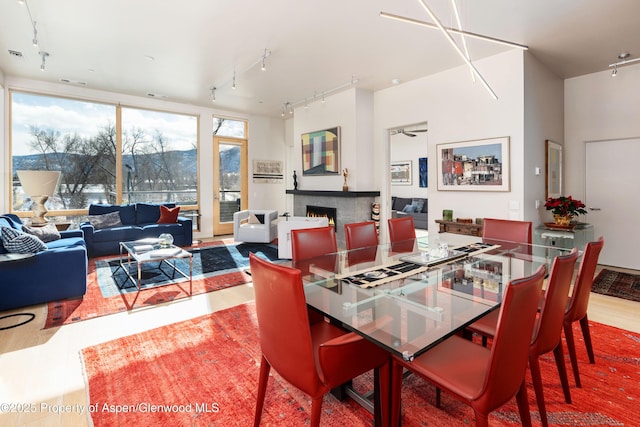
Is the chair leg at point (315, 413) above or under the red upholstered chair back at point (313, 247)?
under

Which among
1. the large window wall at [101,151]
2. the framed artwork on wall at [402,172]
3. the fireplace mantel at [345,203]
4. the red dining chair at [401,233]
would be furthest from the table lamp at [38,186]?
the framed artwork on wall at [402,172]

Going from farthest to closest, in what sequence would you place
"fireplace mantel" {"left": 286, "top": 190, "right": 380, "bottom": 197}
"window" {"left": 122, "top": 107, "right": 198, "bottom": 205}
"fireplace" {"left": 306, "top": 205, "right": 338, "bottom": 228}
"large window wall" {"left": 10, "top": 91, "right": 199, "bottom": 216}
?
"window" {"left": 122, "top": 107, "right": 198, "bottom": 205} < "fireplace" {"left": 306, "top": 205, "right": 338, "bottom": 228} < "fireplace mantel" {"left": 286, "top": 190, "right": 380, "bottom": 197} < "large window wall" {"left": 10, "top": 91, "right": 199, "bottom": 216}

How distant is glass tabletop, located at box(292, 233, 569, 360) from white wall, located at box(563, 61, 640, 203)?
10.1ft

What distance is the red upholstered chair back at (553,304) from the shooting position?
4.98 feet

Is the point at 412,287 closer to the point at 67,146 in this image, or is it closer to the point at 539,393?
the point at 539,393

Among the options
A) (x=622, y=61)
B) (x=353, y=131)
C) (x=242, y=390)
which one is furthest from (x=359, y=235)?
(x=622, y=61)

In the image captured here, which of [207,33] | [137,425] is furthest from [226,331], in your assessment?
[207,33]

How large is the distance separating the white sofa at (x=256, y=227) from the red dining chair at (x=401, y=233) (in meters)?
3.50

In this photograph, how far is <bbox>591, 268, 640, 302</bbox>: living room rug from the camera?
364cm

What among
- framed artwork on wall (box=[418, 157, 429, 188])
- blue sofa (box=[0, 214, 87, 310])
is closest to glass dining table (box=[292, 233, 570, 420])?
blue sofa (box=[0, 214, 87, 310])

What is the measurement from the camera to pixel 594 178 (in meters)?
4.91

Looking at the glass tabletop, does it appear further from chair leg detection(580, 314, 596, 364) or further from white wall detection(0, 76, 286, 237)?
white wall detection(0, 76, 286, 237)

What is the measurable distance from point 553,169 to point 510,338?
15.1 feet

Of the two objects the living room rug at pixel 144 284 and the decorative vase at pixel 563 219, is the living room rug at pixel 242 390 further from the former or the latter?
the decorative vase at pixel 563 219
